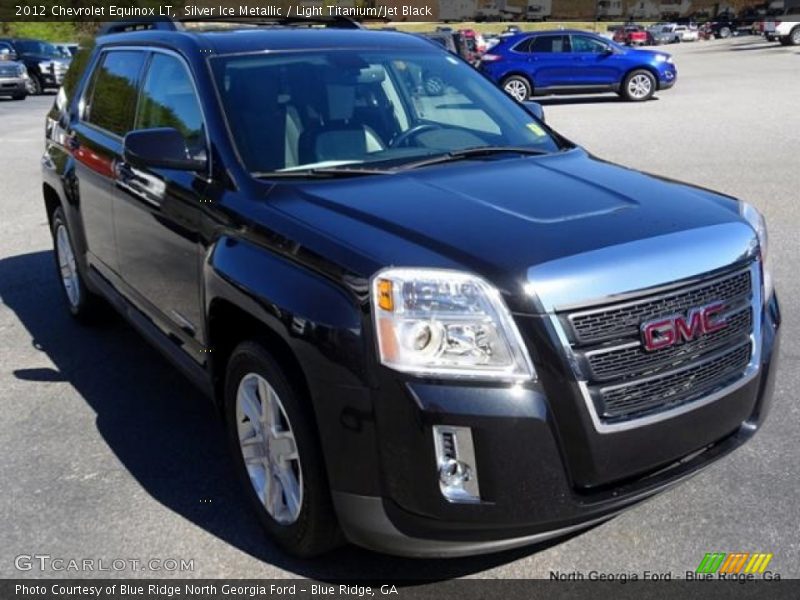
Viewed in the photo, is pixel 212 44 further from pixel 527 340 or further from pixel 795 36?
pixel 795 36

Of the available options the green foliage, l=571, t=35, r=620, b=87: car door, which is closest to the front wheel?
l=571, t=35, r=620, b=87: car door

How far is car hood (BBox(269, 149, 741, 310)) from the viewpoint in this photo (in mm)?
2703

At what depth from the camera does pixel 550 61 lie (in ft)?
73.3

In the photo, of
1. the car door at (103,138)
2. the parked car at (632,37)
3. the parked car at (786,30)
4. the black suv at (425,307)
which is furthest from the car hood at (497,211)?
the parked car at (632,37)

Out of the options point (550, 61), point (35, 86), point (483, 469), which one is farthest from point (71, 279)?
point (35, 86)

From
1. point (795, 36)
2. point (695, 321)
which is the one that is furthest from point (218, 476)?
point (795, 36)

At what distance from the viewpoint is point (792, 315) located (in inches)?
220

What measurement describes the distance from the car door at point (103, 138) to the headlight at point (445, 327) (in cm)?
257

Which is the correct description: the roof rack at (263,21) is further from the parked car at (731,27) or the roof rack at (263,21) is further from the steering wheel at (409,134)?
the parked car at (731,27)

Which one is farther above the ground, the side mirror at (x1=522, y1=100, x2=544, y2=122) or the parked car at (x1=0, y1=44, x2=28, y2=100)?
the side mirror at (x1=522, y1=100, x2=544, y2=122)

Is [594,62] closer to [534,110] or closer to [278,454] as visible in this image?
[534,110]

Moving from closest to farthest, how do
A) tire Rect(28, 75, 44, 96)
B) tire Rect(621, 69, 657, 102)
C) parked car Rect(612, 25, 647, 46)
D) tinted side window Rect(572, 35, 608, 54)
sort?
tire Rect(621, 69, 657, 102)
tinted side window Rect(572, 35, 608, 54)
tire Rect(28, 75, 44, 96)
parked car Rect(612, 25, 647, 46)

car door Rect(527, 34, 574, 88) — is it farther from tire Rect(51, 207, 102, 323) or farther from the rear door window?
tire Rect(51, 207, 102, 323)

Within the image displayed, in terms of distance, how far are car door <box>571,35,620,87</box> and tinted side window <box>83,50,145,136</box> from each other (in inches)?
729
